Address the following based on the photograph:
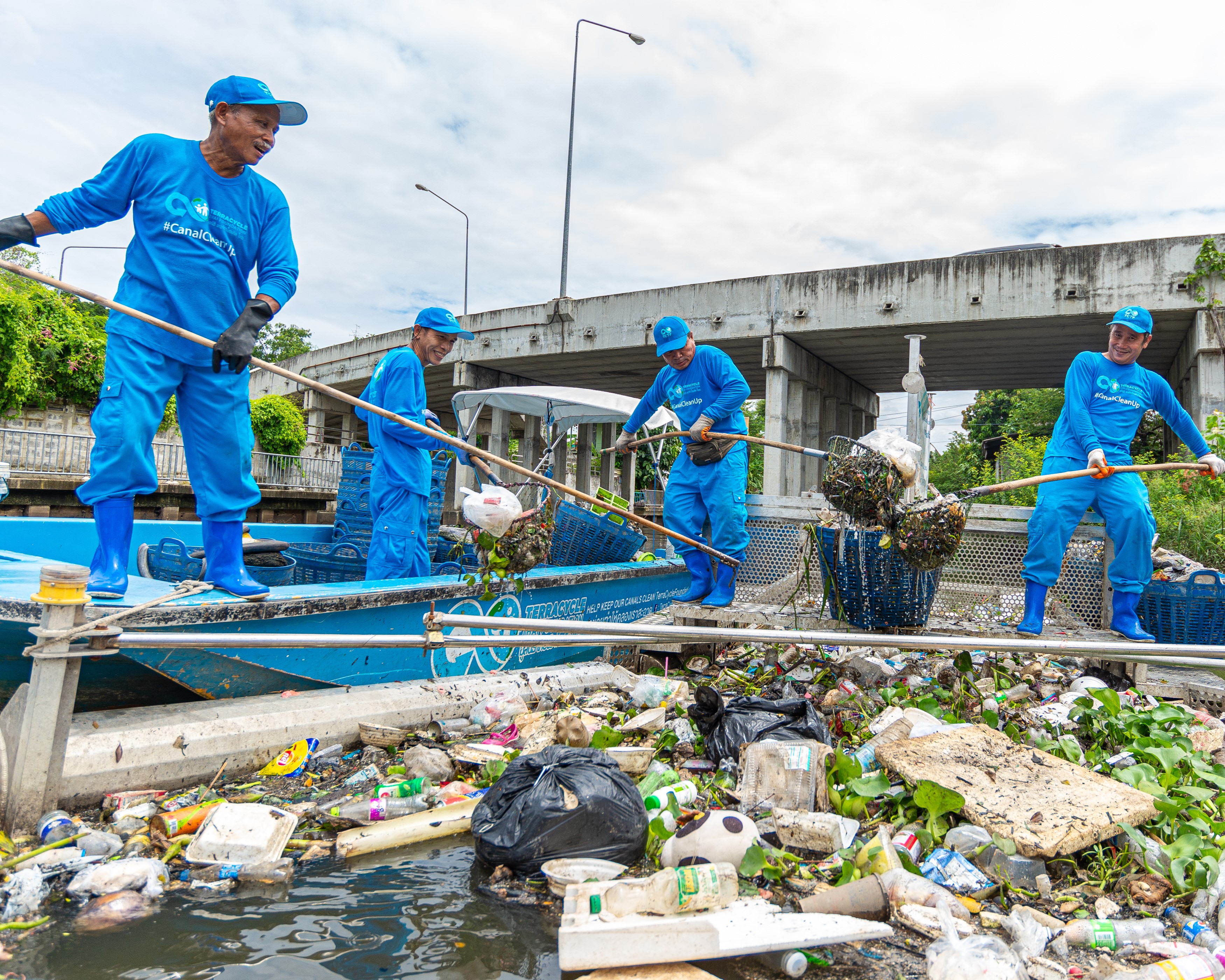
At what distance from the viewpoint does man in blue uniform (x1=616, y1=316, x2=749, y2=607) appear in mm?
5043

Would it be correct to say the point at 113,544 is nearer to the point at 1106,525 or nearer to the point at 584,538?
the point at 584,538

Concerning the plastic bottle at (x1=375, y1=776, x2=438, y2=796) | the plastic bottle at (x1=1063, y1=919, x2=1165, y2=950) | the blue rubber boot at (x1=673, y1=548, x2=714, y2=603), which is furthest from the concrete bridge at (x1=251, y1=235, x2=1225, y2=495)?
the plastic bottle at (x1=1063, y1=919, x2=1165, y2=950)

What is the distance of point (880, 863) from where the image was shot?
7.38ft

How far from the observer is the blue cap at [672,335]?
525 centimetres

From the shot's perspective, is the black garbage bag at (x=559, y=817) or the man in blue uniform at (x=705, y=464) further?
the man in blue uniform at (x=705, y=464)

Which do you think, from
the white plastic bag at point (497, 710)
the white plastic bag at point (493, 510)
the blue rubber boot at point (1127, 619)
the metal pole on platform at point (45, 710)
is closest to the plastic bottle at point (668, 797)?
the white plastic bag at point (497, 710)

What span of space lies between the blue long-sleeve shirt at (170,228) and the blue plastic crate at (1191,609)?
17.4 feet

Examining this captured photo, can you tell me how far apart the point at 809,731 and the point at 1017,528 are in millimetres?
2803

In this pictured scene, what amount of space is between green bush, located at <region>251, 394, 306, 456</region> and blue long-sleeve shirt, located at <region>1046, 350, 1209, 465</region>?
23.1 m

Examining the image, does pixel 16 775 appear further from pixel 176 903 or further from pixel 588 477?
pixel 588 477

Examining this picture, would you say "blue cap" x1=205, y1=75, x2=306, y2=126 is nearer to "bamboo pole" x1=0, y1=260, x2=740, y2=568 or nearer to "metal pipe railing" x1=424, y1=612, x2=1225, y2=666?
"bamboo pole" x1=0, y1=260, x2=740, y2=568

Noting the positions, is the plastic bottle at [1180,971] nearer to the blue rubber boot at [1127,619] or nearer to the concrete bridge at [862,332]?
the blue rubber boot at [1127,619]

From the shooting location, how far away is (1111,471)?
13.3 feet

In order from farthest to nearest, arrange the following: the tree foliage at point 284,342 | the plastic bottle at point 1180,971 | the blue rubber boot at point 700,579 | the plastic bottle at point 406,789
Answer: the tree foliage at point 284,342, the blue rubber boot at point 700,579, the plastic bottle at point 406,789, the plastic bottle at point 1180,971
